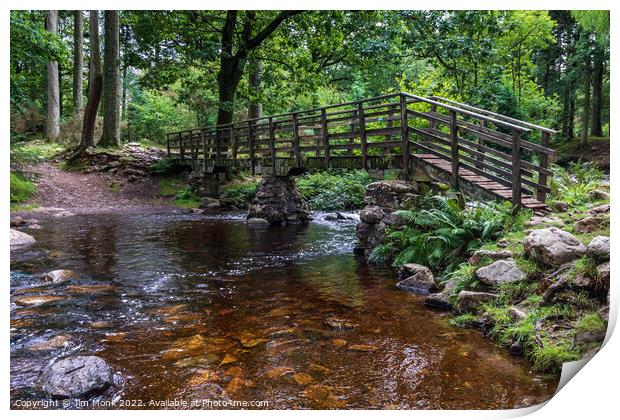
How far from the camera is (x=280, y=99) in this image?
15430 mm

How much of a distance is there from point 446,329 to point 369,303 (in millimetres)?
1064

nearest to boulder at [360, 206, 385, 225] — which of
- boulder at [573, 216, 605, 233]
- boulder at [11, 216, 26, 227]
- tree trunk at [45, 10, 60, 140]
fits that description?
boulder at [573, 216, 605, 233]

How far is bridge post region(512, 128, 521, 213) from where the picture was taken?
5691 mm

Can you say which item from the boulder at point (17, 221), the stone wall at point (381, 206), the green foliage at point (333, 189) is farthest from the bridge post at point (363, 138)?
the boulder at point (17, 221)

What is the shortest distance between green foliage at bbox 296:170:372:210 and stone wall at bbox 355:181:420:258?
724cm

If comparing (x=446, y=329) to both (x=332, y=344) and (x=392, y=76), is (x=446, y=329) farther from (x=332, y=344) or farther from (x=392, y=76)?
(x=392, y=76)

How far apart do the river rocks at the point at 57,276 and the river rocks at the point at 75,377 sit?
2742 millimetres

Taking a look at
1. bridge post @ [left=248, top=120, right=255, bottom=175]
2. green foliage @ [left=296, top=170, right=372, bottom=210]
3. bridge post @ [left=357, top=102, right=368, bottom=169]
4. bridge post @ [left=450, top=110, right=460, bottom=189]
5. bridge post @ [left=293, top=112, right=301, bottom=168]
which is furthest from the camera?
green foliage @ [left=296, top=170, right=372, bottom=210]

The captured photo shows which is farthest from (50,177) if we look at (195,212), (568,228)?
(568,228)

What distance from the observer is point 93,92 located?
1691 cm

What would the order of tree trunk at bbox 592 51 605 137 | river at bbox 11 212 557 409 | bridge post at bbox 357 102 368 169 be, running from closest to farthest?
river at bbox 11 212 557 409, tree trunk at bbox 592 51 605 137, bridge post at bbox 357 102 368 169

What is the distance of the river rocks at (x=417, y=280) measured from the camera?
5.42m

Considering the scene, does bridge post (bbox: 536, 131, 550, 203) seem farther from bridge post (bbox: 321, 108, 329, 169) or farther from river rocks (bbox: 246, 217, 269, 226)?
river rocks (bbox: 246, 217, 269, 226)

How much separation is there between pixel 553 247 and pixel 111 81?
54.1 ft
